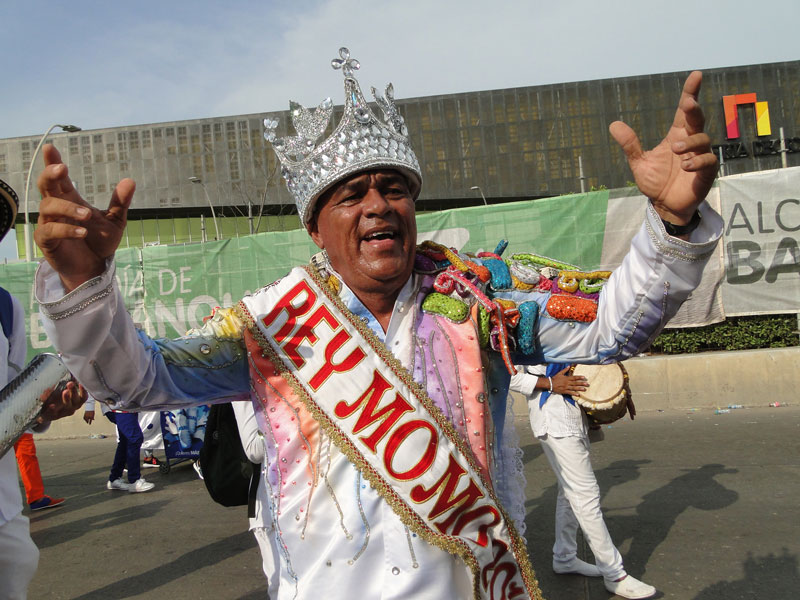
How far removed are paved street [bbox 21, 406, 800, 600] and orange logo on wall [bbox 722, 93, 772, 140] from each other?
2742 centimetres

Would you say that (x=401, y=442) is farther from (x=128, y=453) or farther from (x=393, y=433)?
(x=128, y=453)

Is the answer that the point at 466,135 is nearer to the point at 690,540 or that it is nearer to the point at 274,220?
the point at 274,220

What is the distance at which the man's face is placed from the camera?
6.57ft

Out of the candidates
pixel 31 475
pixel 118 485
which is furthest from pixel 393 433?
pixel 118 485

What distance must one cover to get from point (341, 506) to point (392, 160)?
954 mm

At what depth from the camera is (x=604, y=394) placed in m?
4.42

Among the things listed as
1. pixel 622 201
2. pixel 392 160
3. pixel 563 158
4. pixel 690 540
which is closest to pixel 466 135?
pixel 563 158

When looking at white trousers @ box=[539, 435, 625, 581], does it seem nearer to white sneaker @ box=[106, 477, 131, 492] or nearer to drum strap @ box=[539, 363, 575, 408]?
drum strap @ box=[539, 363, 575, 408]

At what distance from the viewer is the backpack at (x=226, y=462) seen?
3.13m

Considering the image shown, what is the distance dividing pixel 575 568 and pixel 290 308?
3157mm

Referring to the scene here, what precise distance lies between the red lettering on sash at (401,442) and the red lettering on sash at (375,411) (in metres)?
0.03

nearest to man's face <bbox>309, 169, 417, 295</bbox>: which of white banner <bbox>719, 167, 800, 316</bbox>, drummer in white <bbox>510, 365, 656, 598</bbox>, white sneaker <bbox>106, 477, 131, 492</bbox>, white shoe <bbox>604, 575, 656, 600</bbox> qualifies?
drummer in white <bbox>510, 365, 656, 598</bbox>

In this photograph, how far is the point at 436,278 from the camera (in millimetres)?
2086

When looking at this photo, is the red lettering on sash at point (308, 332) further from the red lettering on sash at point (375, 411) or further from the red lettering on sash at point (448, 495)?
the red lettering on sash at point (448, 495)
